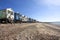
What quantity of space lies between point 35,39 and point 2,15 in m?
17.8

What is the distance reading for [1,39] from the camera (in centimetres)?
554

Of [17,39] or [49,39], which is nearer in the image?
[17,39]

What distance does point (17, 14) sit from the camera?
25594mm

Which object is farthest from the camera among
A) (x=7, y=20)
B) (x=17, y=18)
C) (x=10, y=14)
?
(x=17, y=18)

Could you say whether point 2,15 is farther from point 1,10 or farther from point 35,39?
point 35,39

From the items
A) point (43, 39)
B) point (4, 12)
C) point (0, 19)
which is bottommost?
point (43, 39)

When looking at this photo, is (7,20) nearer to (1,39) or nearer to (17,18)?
(17,18)

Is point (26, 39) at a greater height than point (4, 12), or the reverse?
point (4, 12)

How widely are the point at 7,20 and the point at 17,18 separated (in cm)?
438

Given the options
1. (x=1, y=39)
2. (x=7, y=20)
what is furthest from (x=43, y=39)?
(x=7, y=20)

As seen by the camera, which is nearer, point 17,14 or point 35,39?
point 35,39

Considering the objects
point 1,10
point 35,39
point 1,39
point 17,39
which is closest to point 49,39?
point 35,39

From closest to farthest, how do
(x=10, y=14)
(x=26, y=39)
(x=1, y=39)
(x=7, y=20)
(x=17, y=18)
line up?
(x=1, y=39) < (x=26, y=39) < (x=7, y=20) < (x=10, y=14) < (x=17, y=18)

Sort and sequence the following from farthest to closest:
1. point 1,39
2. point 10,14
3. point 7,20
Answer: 1. point 10,14
2. point 7,20
3. point 1,39
